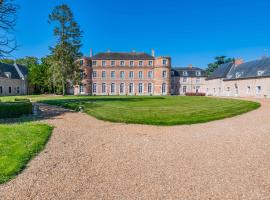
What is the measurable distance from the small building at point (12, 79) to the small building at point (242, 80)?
4266 centimetres

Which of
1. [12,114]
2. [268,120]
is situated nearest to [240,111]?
[268,120]

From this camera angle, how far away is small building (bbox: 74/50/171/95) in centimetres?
4716

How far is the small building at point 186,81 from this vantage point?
51.8 m

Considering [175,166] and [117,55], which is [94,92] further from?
[175,166]

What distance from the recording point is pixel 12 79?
4341 cm

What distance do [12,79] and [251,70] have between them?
153 feet

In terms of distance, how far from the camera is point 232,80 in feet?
117

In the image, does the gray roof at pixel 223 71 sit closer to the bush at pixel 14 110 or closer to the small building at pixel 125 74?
the small building at pixel 125 74

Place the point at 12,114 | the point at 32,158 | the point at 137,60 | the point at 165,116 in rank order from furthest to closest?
the point at 137,60 → the point at 12,114 → the point at 165,116 → the point at 32,158

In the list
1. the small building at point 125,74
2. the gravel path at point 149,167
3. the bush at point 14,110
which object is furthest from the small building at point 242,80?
the bush at point 14,110

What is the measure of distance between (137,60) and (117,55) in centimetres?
515

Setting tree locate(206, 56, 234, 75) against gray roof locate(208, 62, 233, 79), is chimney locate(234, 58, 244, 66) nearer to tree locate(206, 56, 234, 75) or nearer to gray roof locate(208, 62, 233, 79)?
gray roof locate(208, 62, 233, 79)

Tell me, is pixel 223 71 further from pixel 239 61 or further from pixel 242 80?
pixel 242 80

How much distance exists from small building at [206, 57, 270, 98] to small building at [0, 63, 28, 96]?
A: 140 feet
